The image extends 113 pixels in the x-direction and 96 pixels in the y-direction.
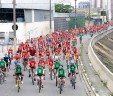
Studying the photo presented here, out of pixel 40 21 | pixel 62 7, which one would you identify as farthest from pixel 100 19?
pixel 40 21

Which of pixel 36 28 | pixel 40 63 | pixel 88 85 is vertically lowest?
pixel 88 85

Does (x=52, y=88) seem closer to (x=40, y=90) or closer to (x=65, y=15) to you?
(x=40, y=90)

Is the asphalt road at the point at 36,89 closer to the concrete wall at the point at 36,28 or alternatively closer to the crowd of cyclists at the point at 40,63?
the crowd of cyclists at the point at 40,63

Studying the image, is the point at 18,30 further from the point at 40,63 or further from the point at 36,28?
the point at 40,63

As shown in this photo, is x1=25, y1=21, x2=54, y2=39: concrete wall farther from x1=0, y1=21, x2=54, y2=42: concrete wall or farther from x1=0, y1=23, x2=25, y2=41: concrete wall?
x1=0, y1=23, x2=25, y2=41: concrete wall

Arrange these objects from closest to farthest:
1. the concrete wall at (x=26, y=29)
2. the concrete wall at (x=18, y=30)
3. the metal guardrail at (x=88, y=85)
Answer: the metal guardrail at (x=88, y=85), the concrete wall at (x=18, y=30), the concrete wall at (x=26, y=29)

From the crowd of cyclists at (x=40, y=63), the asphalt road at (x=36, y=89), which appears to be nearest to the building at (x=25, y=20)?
the crowd of cyclists at (x=40, y=63)

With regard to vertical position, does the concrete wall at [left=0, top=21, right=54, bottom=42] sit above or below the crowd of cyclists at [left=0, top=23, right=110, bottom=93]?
above

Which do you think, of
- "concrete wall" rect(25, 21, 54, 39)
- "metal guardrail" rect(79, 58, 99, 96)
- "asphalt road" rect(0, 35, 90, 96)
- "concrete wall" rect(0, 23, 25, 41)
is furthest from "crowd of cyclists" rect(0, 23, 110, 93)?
"concrete wall" rect(25, 21, 54, 39)

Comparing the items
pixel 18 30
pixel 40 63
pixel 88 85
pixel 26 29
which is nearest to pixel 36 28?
pixel 26 29

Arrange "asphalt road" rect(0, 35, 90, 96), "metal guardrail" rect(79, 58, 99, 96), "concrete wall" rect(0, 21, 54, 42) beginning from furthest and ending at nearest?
"concrete wall" rect(0, 21, 54, 42) → "metal guardrail" rect(79, 58, 99, 96) → "asphalt road" rect(0, 35, 90, 96)

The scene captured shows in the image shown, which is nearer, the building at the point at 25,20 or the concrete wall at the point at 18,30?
the concrete wall at the point at 18,30

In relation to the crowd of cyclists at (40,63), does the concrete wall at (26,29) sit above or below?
above

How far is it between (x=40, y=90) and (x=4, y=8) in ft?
123
